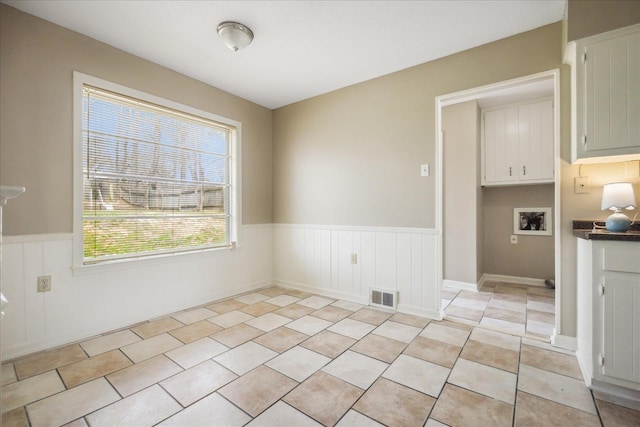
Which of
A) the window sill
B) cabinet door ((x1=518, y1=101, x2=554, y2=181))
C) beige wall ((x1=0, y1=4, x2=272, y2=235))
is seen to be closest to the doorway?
cabinet door ((x1=518, y1=101, x2=554, y2=181))

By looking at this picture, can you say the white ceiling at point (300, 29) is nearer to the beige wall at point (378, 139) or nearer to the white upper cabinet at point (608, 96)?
the beige wall at point (378, 139)

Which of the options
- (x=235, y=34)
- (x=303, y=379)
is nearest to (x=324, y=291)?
(x=303, y=379)

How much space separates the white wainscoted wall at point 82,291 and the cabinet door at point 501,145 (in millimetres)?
3793

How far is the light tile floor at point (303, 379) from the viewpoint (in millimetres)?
1525

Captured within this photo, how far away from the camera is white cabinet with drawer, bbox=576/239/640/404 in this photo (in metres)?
1.65

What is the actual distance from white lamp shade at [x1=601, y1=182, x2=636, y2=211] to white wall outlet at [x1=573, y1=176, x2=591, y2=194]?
13 centimetres

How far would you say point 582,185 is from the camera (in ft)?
7.14

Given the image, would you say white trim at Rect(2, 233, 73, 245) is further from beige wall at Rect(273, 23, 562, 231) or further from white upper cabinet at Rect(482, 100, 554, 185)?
white upper cabinet at Rect(482, 100, 554, 185)

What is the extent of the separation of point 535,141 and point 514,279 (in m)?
1.94

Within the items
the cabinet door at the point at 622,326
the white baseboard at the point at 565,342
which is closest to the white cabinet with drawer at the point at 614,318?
the cabinet door at the point at 622,326

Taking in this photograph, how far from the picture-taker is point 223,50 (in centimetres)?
265

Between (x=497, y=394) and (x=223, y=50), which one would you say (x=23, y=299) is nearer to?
(x=223, y=50)

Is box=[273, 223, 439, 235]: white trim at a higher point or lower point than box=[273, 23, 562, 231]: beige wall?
lower

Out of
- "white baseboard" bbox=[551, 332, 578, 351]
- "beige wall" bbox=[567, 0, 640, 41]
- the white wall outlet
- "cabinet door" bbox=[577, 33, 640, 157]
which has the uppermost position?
"beige wall" bbox=[567, 0, 640, 41]
